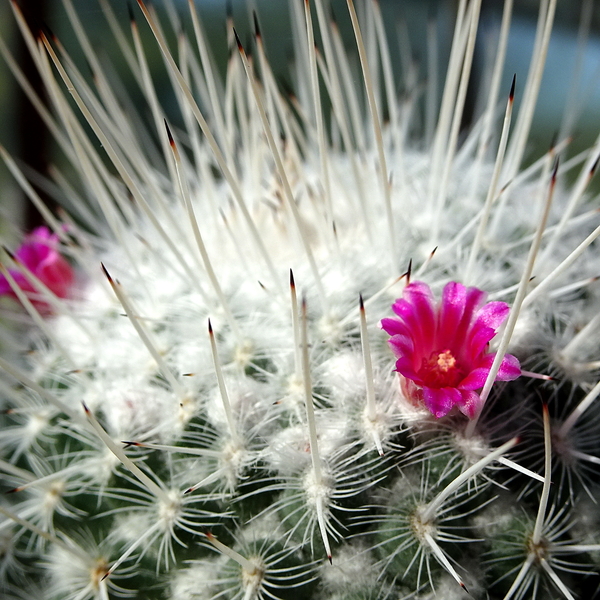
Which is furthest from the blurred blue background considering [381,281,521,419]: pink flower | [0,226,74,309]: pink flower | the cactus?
[381,281,521,419]: pink flower

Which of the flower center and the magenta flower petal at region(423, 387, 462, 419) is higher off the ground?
the magenta flower petal at region(423, 387, 462, 419)

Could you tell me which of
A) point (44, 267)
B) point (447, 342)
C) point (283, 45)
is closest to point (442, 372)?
point (447, 342)

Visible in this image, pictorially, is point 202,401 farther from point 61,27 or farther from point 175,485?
point 61,27

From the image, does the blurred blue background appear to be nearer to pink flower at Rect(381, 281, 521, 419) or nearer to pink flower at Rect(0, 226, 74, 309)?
pink flower at Rect(0, 226, 74, 309)

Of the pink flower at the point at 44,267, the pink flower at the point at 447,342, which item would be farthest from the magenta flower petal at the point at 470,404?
the pink flower at the point at 44,267

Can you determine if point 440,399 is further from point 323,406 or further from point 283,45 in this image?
point 283,45

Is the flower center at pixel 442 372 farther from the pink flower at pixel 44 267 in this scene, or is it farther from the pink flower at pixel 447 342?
the pink flower at pixel 44 267
